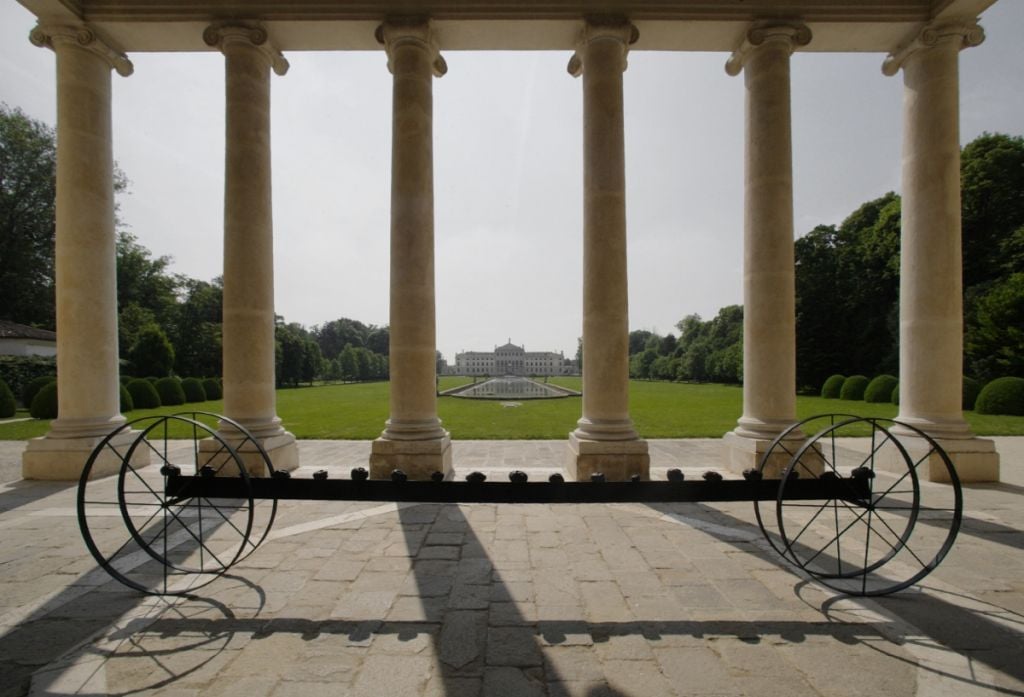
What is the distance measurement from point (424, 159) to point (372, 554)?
31.2ft

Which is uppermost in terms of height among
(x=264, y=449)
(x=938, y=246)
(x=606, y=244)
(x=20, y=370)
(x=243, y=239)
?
(x=243, y=239)

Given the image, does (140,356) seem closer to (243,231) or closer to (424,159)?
(243,231)

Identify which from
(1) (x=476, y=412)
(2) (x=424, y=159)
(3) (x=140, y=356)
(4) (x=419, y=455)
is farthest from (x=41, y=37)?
(3) (x=140, y=356)

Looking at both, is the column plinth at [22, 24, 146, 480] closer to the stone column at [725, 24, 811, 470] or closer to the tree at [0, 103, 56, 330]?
the stone column at [725, 24, 811, 470]

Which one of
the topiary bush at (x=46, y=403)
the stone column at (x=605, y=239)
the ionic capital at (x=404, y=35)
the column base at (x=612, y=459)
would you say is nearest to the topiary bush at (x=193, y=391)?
the topiary bush at (x=46, y=403)

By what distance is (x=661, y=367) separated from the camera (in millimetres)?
125312

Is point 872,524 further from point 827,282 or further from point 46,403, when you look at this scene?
point 827,282

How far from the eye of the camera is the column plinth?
12.1m

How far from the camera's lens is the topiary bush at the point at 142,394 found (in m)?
33.8

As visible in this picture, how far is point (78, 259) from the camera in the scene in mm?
12336

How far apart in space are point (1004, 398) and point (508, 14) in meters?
33.6

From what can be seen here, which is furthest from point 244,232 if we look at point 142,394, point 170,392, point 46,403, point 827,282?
point 827,282

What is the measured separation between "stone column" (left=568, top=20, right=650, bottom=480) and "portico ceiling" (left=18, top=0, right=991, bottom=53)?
108 cm

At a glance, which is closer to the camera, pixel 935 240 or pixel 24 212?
pixel 935 240
